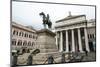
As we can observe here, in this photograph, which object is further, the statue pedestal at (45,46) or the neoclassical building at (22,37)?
the statue pedestal at (45,46)

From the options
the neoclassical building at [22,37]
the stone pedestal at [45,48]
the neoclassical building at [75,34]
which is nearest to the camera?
the neoclassical building at [22,37]

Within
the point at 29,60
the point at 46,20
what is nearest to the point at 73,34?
the point at 46,20

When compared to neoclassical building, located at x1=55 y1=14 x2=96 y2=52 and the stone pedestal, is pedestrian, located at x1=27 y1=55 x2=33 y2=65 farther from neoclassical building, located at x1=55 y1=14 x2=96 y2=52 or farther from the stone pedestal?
neoclassical building, located at x1=55 y1=14 x2=96 y2=52

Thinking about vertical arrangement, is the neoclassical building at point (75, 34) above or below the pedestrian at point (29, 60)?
above

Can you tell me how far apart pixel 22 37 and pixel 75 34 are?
75 cm

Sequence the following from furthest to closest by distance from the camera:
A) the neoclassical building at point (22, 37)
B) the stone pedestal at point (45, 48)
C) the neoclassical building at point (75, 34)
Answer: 1. the neoclassical building at point (75, 34)
2. the stone pedestal at point (45, 48)
3. the neoclassical building at point (22, 37)

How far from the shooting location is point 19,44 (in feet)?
7.06

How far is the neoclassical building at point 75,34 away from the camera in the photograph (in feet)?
7.78

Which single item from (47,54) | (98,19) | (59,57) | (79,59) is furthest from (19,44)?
(98,19)

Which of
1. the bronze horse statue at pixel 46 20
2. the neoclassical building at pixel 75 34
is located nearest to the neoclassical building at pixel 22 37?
the bronze horse statue at pixel 46 20

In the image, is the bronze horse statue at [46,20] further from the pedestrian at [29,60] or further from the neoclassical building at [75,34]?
the pedestrian at [29,60]

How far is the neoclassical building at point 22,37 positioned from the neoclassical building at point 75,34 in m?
0.35

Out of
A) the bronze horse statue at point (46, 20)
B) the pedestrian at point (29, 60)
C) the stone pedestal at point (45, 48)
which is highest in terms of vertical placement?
the bronze horse statue at point (46, 20)

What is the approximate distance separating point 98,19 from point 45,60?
1005 millimetres
